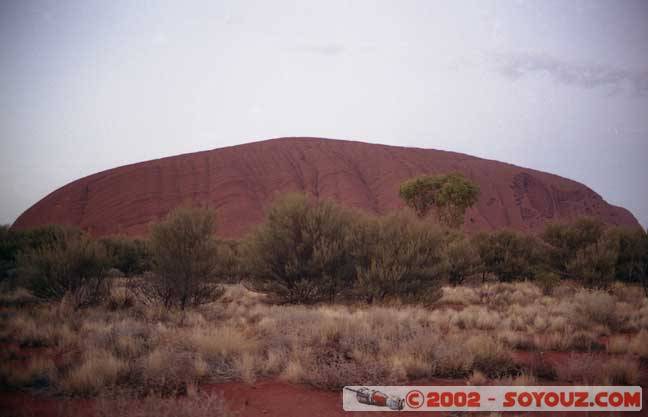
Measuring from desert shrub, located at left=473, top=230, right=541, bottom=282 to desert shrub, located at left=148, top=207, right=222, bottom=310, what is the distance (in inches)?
709

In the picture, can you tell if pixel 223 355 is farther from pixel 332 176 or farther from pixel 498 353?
pixel 332 176

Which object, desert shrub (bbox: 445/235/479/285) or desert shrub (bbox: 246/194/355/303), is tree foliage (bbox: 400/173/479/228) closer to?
desert shrub (bbox: 445/235/479/285)

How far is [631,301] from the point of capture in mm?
15414

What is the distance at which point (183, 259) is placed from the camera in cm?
1246

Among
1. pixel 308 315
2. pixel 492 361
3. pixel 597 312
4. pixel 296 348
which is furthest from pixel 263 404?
pixel 597 312

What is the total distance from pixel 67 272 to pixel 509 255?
2358cm

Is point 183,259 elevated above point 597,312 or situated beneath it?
elevated above

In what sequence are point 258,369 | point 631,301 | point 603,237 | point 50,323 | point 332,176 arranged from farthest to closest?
point 332,176 < point 603,237 < point 631,301 < point 50,323 < point 258,369

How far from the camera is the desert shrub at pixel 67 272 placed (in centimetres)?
1210

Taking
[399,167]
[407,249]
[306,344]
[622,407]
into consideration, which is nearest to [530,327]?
[407,249]

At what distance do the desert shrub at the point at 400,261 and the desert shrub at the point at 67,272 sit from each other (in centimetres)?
853

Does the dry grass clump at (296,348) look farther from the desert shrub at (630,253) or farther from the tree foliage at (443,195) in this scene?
the tree foliage at (443,195)

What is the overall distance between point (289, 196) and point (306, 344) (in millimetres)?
8779

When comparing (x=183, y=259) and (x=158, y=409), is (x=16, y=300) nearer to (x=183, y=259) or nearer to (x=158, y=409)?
(x=183, y=259)
